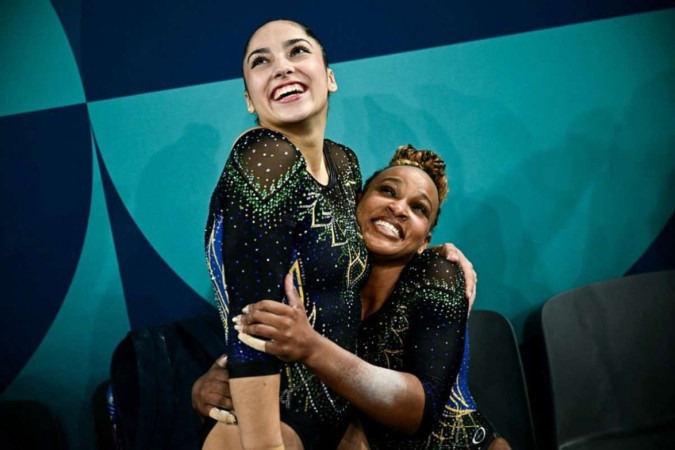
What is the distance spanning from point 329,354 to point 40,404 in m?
1.67

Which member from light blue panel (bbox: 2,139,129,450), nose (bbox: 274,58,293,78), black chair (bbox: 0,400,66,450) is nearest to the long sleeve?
nose (bbox: 274,58,293,78)

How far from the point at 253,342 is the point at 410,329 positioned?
0.66m

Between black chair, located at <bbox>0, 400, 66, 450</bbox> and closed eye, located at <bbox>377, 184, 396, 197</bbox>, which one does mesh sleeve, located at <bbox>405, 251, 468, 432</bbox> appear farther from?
black chair, located at <bbox>0, 400, 66, 450</bbox>

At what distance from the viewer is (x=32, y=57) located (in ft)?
8.45

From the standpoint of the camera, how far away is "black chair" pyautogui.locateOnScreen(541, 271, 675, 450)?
269 centimetres

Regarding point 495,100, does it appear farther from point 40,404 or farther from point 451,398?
point 40,404

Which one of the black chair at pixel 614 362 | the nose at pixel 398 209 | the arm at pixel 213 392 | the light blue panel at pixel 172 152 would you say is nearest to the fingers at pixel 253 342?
the arm at pixel 213 392

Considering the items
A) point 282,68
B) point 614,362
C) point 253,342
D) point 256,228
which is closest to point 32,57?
point 282,68

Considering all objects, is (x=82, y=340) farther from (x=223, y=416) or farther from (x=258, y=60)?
(x=258, y=60)

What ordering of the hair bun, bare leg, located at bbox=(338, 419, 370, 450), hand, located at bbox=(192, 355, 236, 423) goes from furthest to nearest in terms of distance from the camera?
the hair bun < bare leg, located at bbox=(338, 419, 370, 450) < hand, located at bbox=(192, 355, 236, 423)

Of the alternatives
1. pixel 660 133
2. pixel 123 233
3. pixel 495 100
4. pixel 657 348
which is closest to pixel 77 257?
pixel 123 233

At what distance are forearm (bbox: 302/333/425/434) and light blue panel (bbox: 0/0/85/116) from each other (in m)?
1.77

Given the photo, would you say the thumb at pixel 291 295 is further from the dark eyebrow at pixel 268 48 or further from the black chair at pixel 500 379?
the black chair at pixel 500 379

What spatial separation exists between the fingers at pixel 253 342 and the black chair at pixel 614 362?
5.81 ft
